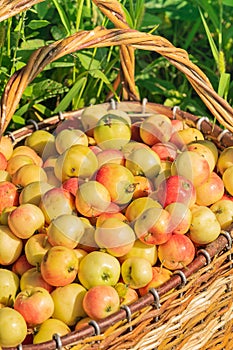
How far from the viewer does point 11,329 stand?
1171mm

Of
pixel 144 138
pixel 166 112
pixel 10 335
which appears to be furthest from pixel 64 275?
pixel 166 112

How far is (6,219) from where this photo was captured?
4.68ft

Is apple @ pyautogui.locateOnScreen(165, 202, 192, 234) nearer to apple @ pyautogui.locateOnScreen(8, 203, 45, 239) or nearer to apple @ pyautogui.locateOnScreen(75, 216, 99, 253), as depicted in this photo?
apple @ pyautogui.locateOnScreen(75, 216, 99, 253)

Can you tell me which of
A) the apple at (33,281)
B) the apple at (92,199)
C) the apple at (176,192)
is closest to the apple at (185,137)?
the apple at (176,192)

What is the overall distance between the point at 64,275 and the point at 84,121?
55 centimetres

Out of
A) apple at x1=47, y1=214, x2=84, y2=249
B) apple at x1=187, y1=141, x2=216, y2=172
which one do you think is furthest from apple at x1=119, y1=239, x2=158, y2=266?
apple at x1=187, y1=141, x2=216, y2=172

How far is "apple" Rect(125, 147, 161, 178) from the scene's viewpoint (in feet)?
5.11

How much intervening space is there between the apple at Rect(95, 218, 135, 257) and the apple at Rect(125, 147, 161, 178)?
23 cm

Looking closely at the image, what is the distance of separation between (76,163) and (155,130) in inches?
10.2

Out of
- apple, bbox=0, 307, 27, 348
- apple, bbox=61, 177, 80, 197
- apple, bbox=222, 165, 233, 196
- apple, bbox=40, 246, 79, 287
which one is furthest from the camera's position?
apple, bbox=222, 165, 233, 196

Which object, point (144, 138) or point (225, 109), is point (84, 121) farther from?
point (225, 109)

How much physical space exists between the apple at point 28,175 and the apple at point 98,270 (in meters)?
0.28

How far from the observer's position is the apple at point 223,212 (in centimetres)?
150

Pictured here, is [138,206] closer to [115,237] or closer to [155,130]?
[115,237]
